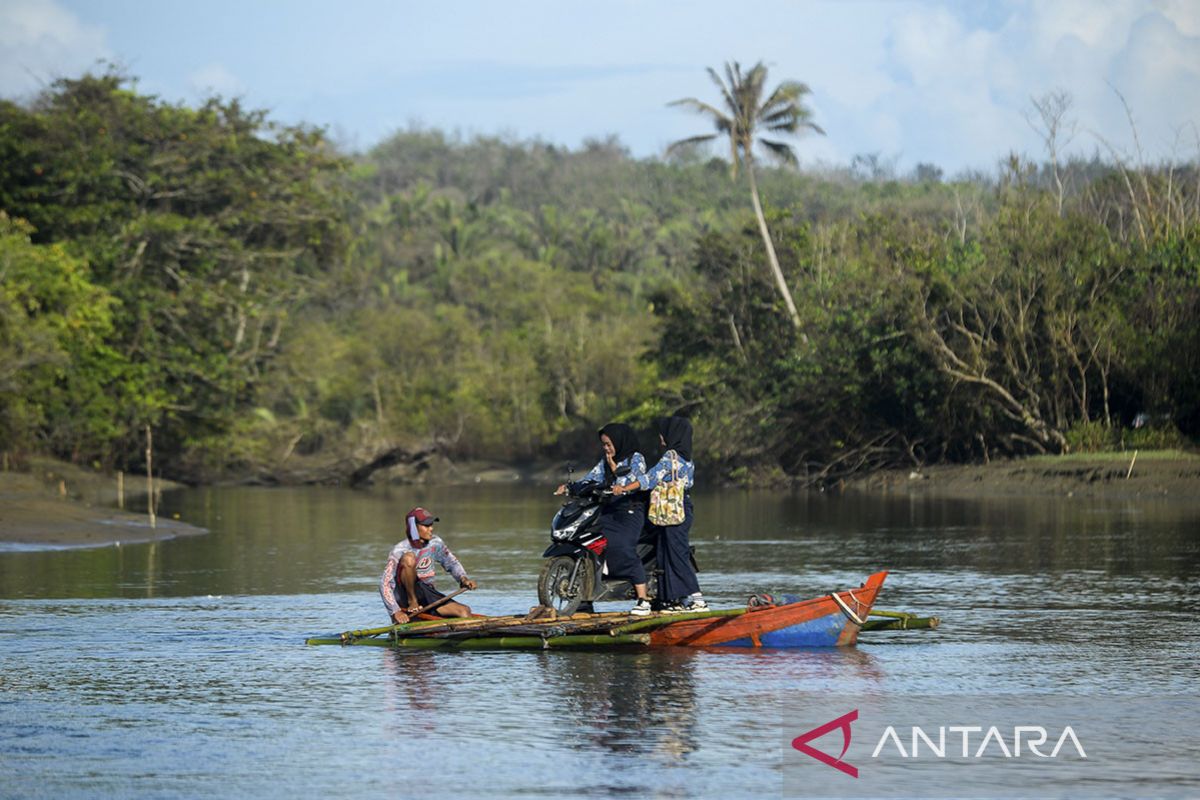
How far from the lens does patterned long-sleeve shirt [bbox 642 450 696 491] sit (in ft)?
47.3

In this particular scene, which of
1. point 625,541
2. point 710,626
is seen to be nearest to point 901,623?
point 710,626

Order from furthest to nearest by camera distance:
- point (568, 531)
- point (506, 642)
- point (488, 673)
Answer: point (568, 531) → point (506, 642) → point (488, 673)

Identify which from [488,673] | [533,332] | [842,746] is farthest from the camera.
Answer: [533,332]

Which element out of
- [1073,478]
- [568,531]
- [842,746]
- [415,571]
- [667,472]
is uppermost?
[667,472]

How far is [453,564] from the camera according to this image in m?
14.9

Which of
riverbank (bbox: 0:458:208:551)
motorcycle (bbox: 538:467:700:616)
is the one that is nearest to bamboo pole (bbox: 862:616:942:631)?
motorcycle (bbox: 538:467:700:616)

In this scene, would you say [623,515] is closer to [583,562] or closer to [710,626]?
[583,562]

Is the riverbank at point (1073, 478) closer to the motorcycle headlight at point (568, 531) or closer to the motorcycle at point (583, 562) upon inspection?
the motorcycle at point (583, 562)

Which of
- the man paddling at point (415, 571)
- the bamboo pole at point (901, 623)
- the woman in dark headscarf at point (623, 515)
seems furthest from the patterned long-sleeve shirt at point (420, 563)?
the bamboo pole at point (901, 623)

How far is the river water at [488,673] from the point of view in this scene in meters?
9.73

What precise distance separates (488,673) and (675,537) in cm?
219

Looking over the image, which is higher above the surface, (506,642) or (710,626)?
(710,626)

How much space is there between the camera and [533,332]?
69.2m

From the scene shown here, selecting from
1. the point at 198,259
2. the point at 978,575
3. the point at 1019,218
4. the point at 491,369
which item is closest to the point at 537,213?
the point at 491,369
